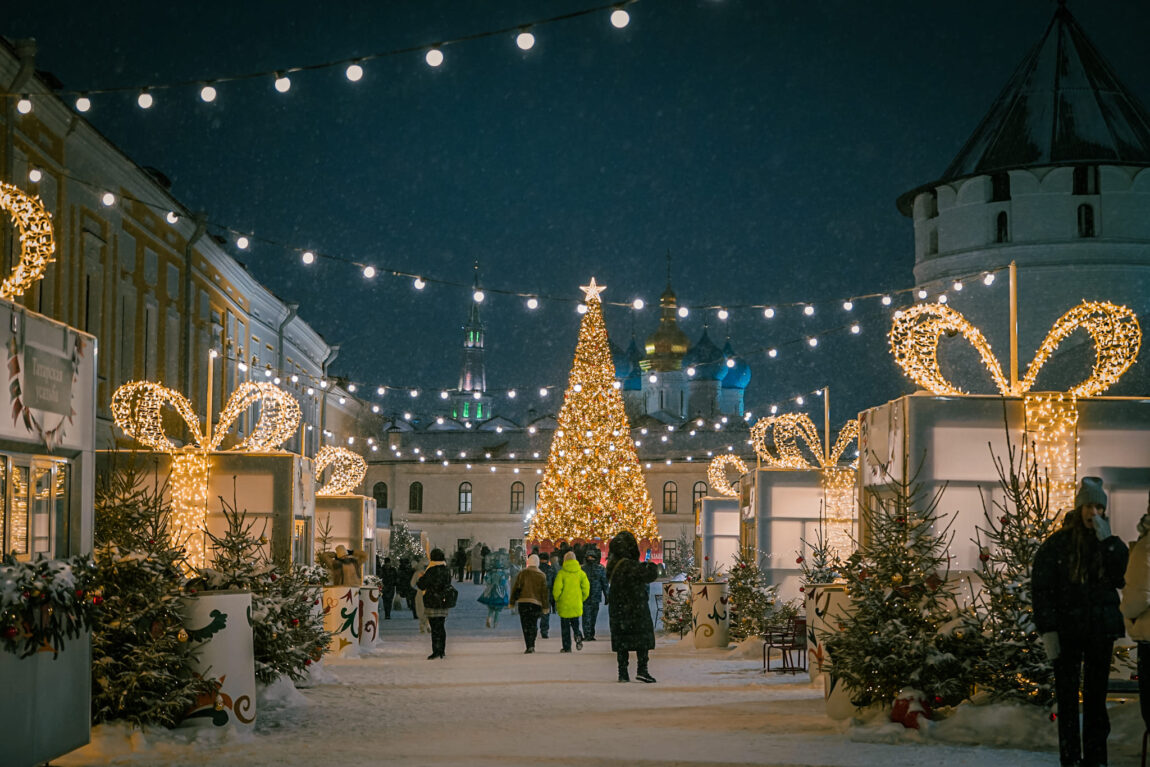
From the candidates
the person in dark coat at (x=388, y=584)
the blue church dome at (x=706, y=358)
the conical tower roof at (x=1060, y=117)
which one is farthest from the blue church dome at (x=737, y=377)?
the person in dark coat at (x=388, y=584)

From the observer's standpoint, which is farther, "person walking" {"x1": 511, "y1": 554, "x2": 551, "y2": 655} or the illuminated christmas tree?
A: the illuminated christmas tree

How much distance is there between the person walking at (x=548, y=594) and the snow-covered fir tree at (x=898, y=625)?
9831 mm

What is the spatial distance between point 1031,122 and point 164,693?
1804 inches

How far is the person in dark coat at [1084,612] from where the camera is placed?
324 inches

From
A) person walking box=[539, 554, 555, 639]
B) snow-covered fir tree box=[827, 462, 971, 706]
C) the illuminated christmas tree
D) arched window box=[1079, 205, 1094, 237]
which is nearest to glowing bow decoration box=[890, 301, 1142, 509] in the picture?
snow-covered fir tree box=[827, 462, 971, 706]

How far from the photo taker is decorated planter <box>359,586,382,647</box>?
19797mm

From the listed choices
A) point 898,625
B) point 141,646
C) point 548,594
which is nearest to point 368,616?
point 548,594

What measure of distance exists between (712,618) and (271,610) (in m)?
9.17

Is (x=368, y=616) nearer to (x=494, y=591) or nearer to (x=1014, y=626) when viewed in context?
(x=494, y=591)

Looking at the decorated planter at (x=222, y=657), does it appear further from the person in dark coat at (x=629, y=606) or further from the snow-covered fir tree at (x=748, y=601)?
the snow-covered fir tree at (x=748, y=601)

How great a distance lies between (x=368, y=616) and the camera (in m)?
20.2

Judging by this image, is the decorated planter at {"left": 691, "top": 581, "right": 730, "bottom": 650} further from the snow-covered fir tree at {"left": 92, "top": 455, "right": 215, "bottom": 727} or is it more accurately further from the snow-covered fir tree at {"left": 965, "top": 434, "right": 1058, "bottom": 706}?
the snow-covered fir tree at {"left": 92, "top": 455, "right": 215, "bottom": 727}

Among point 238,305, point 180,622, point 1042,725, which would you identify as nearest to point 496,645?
point 180,622

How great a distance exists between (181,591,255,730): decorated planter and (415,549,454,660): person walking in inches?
306
